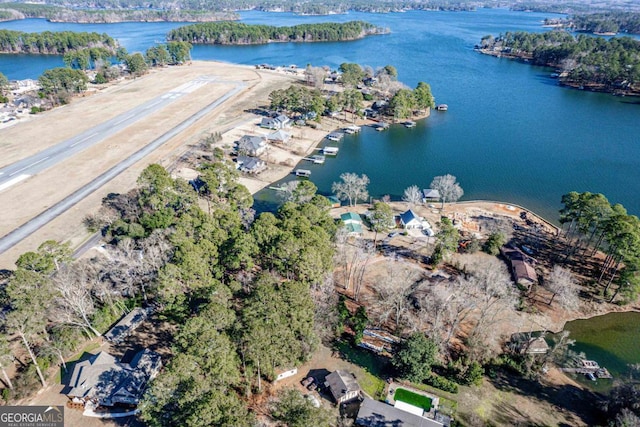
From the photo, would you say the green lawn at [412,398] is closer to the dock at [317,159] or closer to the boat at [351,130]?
the dock at [317,159]

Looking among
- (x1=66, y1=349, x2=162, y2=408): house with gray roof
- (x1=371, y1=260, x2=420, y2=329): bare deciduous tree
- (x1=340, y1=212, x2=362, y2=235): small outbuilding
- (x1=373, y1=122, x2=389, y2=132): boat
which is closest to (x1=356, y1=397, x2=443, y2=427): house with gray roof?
(x1=371, y1=260, x2=420, y2=329): bare deciduous tree

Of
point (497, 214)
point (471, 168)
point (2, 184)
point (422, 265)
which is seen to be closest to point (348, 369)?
point (422, 265)

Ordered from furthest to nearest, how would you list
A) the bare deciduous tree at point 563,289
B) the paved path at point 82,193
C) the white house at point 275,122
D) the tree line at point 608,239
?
1. the white house at point 275,122
2. the paved path at point 82,193
3. the tree line at point 608,239
4. the bare deciduous tree at point 563,289

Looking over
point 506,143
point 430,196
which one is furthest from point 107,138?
point 506,143

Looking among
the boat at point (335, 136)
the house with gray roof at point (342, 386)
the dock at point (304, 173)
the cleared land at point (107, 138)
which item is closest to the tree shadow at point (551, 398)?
the house with gray roof at point (342, 386)

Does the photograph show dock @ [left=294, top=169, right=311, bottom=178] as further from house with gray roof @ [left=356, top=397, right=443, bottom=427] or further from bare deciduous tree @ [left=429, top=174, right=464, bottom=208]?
house with gray roof @ [left=356, top=397, right=443, bottom=427]

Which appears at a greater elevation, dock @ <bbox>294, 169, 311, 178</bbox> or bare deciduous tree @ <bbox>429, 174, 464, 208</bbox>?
bare deciduous tree @ <bbox>429, 174, 464, 208</bbox>

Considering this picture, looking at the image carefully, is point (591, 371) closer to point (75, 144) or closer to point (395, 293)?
point (395, 293)
